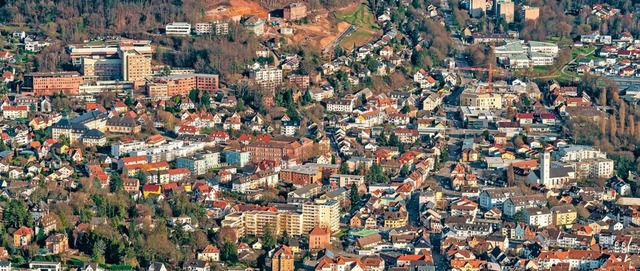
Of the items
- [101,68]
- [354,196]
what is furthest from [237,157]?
[101,68]

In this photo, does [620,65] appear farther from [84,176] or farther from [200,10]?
[84,176]

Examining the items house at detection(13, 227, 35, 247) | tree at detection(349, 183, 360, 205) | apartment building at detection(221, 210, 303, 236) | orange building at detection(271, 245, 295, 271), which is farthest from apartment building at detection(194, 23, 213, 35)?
orange building at detection(271, 245, 295, 271)

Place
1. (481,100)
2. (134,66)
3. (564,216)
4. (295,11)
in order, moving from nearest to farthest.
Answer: (564,216), (134,66), (481,100), (295,11)

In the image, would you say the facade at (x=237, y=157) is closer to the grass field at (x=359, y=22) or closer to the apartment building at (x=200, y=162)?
the apartment building at (x=200, y=162)

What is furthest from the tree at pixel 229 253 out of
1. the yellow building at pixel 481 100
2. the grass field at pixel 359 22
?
the grass field at pixel 359 22

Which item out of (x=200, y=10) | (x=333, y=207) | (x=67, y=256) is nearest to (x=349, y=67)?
(x=200, y=10)

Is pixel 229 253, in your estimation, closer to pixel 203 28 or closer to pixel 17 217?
pixel 17 217

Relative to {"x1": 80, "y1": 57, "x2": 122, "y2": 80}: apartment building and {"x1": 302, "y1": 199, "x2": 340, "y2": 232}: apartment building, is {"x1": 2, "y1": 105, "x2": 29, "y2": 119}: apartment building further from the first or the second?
{"x1": 302, "y1": 199, "x2": 340, "y2": 232}: apartment building
